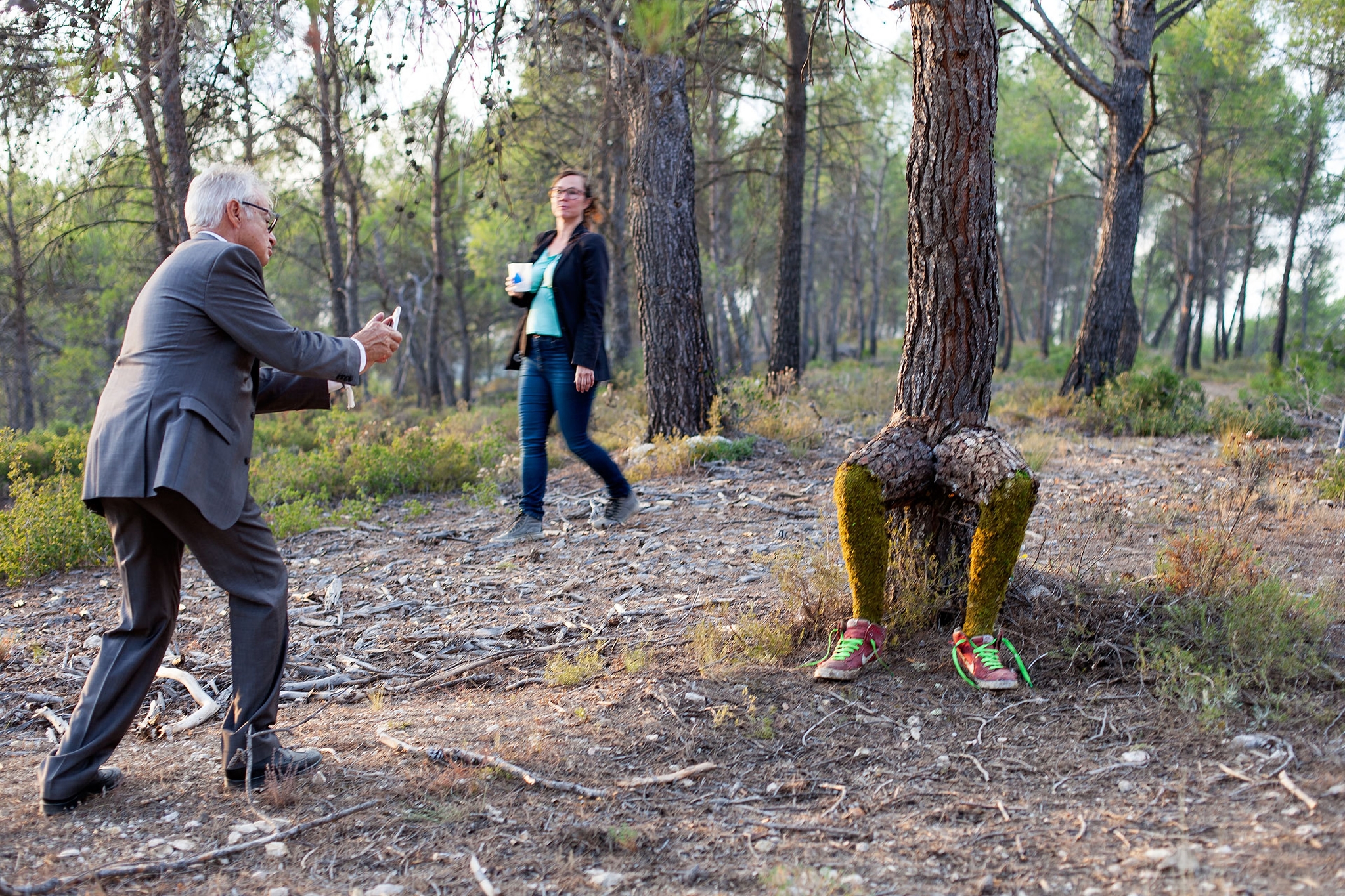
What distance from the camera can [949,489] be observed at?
371cm

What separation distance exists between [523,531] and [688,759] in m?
3.10

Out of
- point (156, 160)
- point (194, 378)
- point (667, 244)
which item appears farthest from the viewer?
point (156, 160)

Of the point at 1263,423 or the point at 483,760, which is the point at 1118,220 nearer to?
the point at 1263,423

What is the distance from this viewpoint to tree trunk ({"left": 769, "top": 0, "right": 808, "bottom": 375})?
12594mm

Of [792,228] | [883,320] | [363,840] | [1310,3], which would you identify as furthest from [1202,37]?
[883,320]

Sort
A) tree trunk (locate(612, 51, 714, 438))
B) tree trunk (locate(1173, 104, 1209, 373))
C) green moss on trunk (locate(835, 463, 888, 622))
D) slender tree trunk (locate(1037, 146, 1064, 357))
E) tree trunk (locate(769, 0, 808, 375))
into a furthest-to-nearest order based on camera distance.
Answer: slender tree trunk (locate(1037, 146, 1064, 357)) → tree trunk (locate(1173, 104, 1209, 373)) → tree trunk (locate(769, 0, 808, 375)) → tree trunk (locate(612, 51, 714, 438)) → green moss on trunk (locate(835, 463, 888, 622))

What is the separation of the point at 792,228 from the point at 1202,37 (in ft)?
49.5

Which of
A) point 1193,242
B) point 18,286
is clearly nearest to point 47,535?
point 18,286

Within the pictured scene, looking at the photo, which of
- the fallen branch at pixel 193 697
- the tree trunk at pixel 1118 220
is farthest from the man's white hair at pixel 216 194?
the tree trunk at pixel 1118 220

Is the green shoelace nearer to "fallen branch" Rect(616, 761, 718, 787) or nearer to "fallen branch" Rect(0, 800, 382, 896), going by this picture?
"fallen branch" Rect(616, 761, 718, 787)

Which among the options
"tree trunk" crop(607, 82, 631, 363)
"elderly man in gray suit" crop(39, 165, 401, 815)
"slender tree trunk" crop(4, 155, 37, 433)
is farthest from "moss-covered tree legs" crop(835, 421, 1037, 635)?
"tree trunk" crop(607, 82, 631, 363)

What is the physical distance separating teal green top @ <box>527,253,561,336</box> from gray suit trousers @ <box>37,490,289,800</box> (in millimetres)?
2854

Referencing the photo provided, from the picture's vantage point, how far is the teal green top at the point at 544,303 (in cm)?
558

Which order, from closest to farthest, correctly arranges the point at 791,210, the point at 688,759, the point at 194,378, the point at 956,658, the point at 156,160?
the point at 194,378
the point at 688,759
the point at 956,658
the point at 156,160
the point at 791,210
